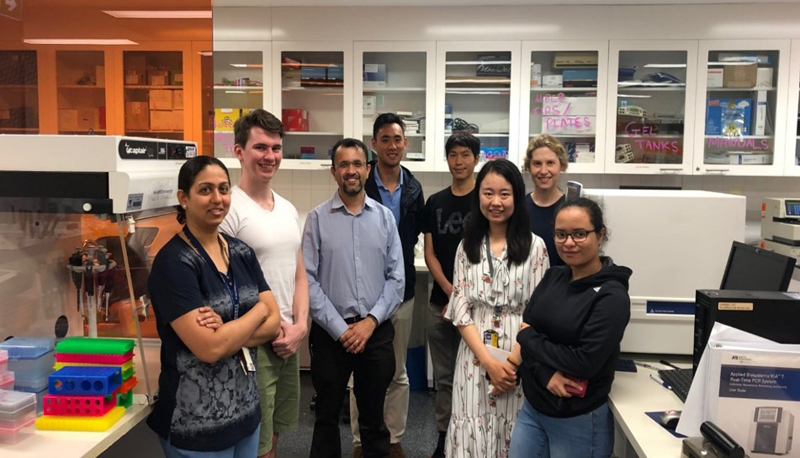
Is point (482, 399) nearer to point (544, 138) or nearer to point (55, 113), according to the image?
point (544, 138)

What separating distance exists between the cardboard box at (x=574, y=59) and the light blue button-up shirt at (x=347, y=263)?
87.1 inches

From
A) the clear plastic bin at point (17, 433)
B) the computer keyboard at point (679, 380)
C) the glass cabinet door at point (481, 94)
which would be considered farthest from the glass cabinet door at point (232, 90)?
the computer keyboard at point (679, 380)

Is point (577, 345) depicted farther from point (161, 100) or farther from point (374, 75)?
point (161, 100)

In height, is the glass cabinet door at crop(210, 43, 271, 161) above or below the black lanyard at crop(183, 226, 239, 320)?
above

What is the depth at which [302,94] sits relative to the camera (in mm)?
4141

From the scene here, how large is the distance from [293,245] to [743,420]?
1.46 meters

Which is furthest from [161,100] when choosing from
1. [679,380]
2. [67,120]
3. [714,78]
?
[714,78]

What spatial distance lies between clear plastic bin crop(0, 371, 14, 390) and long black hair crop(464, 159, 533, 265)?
4.82 feet

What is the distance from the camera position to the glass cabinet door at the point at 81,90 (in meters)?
3.77

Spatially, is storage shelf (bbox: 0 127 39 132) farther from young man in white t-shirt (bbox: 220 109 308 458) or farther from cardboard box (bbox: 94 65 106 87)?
young man in white t-shirt (bbox: 220 109 308 458)

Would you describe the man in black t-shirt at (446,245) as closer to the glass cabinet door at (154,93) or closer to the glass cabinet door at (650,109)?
the glass cabinet door at (650,109)

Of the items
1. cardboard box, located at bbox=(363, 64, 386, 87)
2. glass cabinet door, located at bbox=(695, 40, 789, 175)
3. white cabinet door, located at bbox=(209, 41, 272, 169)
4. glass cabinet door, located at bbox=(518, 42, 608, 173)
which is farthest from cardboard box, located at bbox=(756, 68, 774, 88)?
white cabinet door, located at bbox=(209, 41, 272, 169)

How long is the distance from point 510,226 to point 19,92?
11.4ft

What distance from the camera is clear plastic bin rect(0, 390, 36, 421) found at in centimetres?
140
